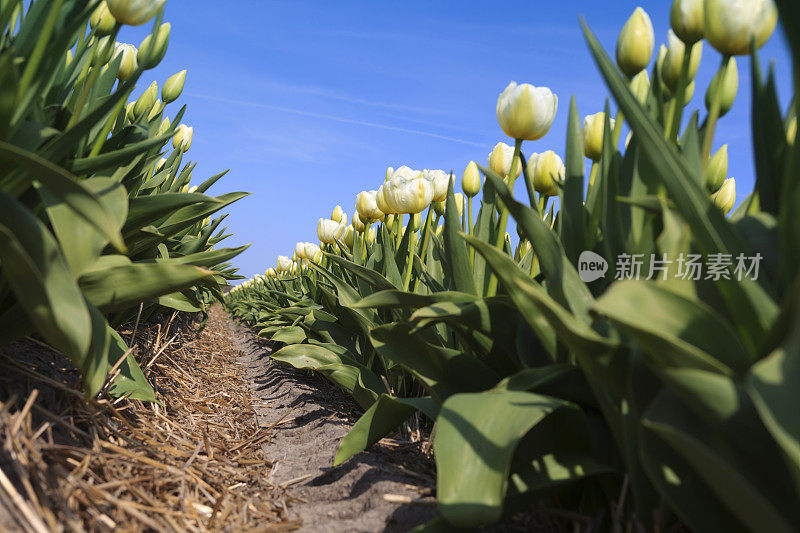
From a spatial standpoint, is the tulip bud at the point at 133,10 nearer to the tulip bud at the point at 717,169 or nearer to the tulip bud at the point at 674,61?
the tulip bud at the point at 674,61

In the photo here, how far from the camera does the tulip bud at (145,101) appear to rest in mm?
2193

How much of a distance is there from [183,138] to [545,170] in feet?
7.35

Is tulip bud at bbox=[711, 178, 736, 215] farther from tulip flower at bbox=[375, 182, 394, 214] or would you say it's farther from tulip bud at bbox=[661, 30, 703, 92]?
tulip flower at bbox=[375, 182, 394, 214]

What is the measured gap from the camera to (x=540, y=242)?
1.03 metres

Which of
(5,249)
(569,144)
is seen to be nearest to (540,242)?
(569,144)

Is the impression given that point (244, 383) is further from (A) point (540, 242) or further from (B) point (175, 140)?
(A) point (540, 242)

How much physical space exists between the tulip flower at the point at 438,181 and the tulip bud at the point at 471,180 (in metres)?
0.18

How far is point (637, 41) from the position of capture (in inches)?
49.0

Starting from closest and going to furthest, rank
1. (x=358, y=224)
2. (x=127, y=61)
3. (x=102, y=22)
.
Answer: (x=102, y=22) → (x=127, y=61) → (x=358, y=224)

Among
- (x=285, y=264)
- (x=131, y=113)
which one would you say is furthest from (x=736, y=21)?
(x=285, y=264)

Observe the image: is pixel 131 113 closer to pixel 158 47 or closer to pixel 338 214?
pixel 158 47

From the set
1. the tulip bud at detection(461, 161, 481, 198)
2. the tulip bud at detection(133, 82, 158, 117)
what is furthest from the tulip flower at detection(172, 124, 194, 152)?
the tulip bud at detection(461, 161, 481, 198)

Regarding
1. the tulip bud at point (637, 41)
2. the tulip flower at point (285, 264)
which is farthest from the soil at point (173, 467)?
the tulip flower at point (285, 264)

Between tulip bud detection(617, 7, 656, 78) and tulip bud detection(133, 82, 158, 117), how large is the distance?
5.49ft
